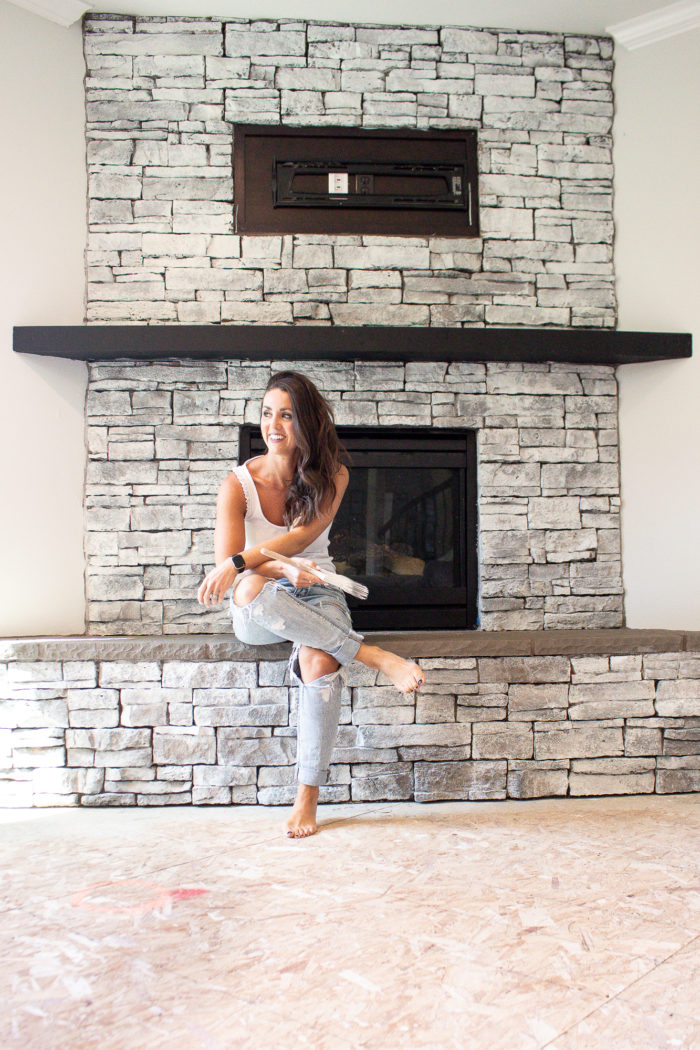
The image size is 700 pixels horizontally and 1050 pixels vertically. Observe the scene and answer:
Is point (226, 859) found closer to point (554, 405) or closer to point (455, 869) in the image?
point (455, 869)

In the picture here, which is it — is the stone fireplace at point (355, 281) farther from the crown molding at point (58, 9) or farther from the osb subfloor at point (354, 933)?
the osb subfloor at point (354, 933)

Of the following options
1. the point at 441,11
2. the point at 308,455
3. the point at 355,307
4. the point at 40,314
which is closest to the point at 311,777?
the point at 308,455

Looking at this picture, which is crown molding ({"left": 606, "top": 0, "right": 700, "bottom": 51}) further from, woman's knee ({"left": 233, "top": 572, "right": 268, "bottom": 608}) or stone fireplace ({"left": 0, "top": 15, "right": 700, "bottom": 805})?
woman's knee ({"left": 233, "top": 572, "right": 268, "bottom": 608})

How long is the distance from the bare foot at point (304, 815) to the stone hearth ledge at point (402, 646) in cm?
42

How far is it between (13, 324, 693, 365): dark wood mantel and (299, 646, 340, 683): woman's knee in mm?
1045

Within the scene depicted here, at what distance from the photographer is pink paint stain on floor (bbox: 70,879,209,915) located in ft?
5.11

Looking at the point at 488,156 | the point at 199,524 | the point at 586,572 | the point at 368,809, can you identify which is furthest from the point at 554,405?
the point at 368,809

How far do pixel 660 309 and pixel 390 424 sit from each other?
1.08m

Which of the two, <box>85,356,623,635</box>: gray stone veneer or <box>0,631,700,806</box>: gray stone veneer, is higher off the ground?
<box>85,356,623,635</box>: gray stone veneer

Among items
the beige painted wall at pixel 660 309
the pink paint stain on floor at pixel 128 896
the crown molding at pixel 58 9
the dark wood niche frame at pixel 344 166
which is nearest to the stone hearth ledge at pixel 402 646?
the beige painted wall at pixel 660 309

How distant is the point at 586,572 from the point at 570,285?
1.05 m

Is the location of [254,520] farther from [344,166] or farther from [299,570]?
[344,166]

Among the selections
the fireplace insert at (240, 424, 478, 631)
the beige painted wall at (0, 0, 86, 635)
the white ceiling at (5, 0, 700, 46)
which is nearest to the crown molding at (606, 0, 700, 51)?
the white ceiling at (5, 0, 700, 46)

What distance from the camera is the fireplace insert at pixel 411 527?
280 centimetres
